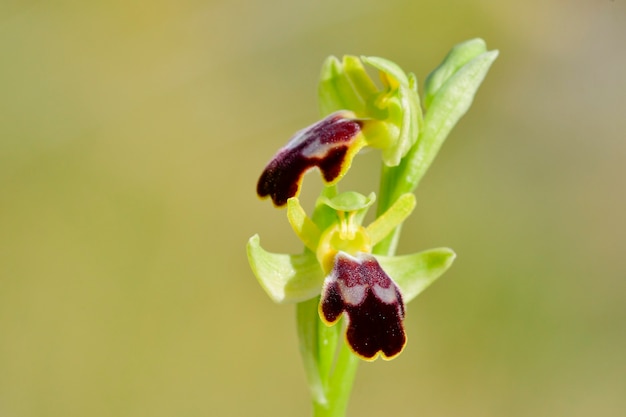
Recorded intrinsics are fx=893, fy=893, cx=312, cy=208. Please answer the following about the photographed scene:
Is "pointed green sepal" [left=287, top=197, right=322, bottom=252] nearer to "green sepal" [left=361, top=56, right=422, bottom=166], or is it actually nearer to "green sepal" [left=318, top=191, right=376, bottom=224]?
"green sepal" [left=318, top=191, right=376, bottom=224]

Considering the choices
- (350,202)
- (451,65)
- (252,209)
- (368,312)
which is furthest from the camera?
(252,209)

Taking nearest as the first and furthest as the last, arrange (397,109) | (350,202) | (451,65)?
(350,202) < (397,109) < (451,65)

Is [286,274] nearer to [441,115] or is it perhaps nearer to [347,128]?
[347,128]

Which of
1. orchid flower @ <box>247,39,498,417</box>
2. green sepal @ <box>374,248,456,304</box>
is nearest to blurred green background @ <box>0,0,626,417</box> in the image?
orchid flower @ <box>247,39,498,417</box>

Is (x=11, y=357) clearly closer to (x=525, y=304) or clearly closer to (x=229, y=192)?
(x=229, y=192)

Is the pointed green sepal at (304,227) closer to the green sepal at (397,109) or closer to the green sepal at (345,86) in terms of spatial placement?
the green sepal at (397,109)

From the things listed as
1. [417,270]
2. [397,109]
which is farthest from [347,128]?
[417,270]

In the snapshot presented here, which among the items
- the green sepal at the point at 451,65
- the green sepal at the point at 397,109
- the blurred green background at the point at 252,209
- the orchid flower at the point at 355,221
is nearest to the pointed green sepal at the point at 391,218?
the orchid flower at the point at 355,221

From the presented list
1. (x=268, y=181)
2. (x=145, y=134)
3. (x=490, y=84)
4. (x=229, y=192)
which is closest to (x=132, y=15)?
(x=145, y=134)
